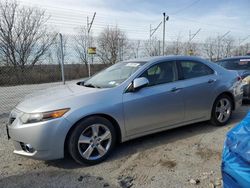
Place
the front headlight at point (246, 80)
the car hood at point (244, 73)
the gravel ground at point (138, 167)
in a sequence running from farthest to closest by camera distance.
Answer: the car hood at point (244, 73) < the front headlight at point (246, 80) < the gravel ground at point (138, 167)

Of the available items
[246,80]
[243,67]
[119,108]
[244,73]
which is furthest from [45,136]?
[243,67]

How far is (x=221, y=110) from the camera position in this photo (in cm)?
455

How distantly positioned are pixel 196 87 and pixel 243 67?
141 inches

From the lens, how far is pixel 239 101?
4.88 meters

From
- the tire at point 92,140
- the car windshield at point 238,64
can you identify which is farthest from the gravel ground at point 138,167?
the car windshield at point 238,64

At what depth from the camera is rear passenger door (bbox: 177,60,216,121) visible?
4027 mm

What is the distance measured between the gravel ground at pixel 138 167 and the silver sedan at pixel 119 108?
9.4 inches

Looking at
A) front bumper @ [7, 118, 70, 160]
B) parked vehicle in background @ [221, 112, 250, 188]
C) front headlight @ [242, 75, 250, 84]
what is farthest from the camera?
front headlight @ [242, 75, 250, 84]

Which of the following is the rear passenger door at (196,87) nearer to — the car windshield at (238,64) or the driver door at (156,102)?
the driver door at (156,102)

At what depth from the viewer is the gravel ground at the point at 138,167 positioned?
2729mm

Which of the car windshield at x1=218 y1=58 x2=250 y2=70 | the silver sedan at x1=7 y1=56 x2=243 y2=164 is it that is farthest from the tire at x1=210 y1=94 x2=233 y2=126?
the car windshield at x1=218 y1=58 x2=250 y2=70

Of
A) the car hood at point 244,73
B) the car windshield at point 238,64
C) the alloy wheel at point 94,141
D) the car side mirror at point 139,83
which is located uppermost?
the car windshield at point 238,64

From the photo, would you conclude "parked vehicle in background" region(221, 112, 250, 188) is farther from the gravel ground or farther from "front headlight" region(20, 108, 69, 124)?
"front headlight" region(20, 108, 69, 124)

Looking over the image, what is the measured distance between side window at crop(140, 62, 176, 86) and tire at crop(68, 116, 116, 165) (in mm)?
1039
